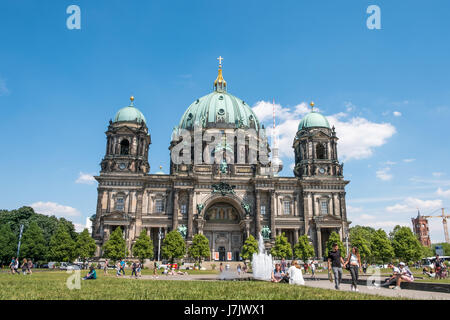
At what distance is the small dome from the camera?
66.9 metres

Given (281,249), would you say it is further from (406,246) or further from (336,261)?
(336,261)

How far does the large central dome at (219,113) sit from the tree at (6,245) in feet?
133

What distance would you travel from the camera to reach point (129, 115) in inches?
2648

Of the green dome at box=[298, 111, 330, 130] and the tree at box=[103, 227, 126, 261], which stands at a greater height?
the green dome at box=[298, 111, 330, 130]

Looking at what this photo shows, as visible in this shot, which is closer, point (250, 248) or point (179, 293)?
point (179, 293)

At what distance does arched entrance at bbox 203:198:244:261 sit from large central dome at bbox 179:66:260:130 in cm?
1870

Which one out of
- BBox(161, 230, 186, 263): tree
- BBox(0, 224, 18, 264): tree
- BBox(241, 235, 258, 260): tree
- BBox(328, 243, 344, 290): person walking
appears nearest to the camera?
BBox(328, 243, 344, 290): person walking

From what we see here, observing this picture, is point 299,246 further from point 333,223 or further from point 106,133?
point 106,133

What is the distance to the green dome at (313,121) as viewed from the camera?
229ft

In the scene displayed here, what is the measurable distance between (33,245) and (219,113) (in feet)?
148

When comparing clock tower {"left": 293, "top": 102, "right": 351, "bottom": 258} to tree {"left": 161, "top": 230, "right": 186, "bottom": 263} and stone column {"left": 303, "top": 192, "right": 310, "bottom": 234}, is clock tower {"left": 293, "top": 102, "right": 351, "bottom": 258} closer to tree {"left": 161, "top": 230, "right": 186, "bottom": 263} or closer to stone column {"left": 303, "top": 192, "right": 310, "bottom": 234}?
stone column {"left": 303, "top": 192, "right": 310, "bottom": 234}

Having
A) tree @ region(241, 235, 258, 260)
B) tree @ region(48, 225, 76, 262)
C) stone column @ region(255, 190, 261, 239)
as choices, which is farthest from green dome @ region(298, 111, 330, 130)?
tree @ region(48, 225, 76, 262)

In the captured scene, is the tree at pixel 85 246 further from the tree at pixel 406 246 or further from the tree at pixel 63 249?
the tree at pixel 406 246

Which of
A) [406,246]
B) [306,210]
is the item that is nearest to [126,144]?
[306,210]
